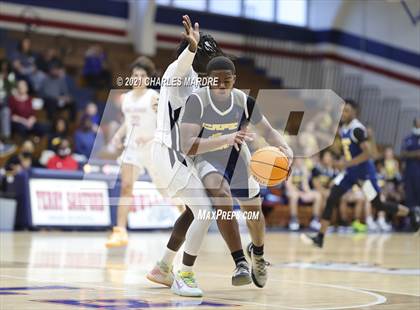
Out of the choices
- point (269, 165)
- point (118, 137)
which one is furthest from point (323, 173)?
point (269, 165)

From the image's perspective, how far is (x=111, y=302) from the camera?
19.8 feet

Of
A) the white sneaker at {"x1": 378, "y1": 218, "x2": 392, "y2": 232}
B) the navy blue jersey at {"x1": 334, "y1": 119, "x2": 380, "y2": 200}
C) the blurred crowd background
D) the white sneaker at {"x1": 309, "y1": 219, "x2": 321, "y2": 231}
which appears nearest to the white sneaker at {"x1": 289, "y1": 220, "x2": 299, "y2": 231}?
the blurred crowd background

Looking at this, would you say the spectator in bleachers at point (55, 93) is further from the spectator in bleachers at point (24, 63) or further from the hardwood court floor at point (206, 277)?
the hardwood court floor at point (206, 277)

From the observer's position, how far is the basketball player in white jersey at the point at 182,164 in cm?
675

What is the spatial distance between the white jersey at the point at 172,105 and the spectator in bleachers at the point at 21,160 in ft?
31.0

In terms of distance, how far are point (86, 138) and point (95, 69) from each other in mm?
3685

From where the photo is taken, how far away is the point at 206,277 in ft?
27.5

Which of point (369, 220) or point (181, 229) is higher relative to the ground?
point (181, 229)

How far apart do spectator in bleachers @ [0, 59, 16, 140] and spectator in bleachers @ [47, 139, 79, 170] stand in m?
1.22

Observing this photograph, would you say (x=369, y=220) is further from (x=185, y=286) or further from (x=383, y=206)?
(x=185, y=286)

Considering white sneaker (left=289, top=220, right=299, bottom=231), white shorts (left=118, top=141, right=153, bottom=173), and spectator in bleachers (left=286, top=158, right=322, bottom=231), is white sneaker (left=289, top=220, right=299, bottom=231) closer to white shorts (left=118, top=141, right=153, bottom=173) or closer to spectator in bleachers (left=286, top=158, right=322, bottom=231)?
spectator in bleachers (left=286, top=158, right=322, bottom=231)

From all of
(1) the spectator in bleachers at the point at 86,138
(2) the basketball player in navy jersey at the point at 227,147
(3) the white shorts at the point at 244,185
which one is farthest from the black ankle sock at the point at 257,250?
(1) the spectator in bleachers at the point at 86,138

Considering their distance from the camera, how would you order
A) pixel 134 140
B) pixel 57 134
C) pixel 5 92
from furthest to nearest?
pixel 5 92 < pixel 57 134 < pixel 134 140

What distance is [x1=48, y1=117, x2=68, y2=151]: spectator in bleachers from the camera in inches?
685
